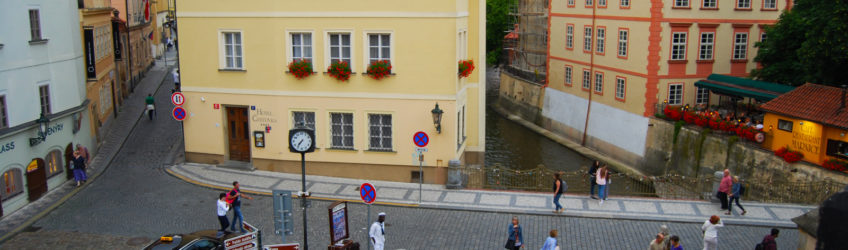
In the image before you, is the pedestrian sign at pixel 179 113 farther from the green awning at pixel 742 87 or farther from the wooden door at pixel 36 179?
the green awning at pixel 742 87

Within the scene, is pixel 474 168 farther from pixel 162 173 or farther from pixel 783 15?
pixel 783 15

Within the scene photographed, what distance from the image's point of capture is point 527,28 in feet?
179

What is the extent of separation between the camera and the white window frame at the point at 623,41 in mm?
38156

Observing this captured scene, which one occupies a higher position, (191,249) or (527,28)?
(527,28)

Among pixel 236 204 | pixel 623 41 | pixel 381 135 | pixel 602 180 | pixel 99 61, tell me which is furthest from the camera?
pixel 623 41

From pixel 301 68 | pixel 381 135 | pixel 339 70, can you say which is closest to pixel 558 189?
pixel 381 135

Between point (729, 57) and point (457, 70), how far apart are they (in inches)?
757

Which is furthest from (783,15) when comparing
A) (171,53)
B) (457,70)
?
(171,53)

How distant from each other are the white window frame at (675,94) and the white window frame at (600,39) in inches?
202

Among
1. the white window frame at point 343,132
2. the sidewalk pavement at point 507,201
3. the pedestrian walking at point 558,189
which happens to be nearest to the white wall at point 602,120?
the sidewalk pavement at point 507,201

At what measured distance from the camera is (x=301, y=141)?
54.8ft

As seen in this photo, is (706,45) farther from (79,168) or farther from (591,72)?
(79,168)

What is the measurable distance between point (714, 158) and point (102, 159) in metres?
25.5

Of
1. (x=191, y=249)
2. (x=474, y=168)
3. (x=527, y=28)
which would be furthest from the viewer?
(x=527, y=28)
